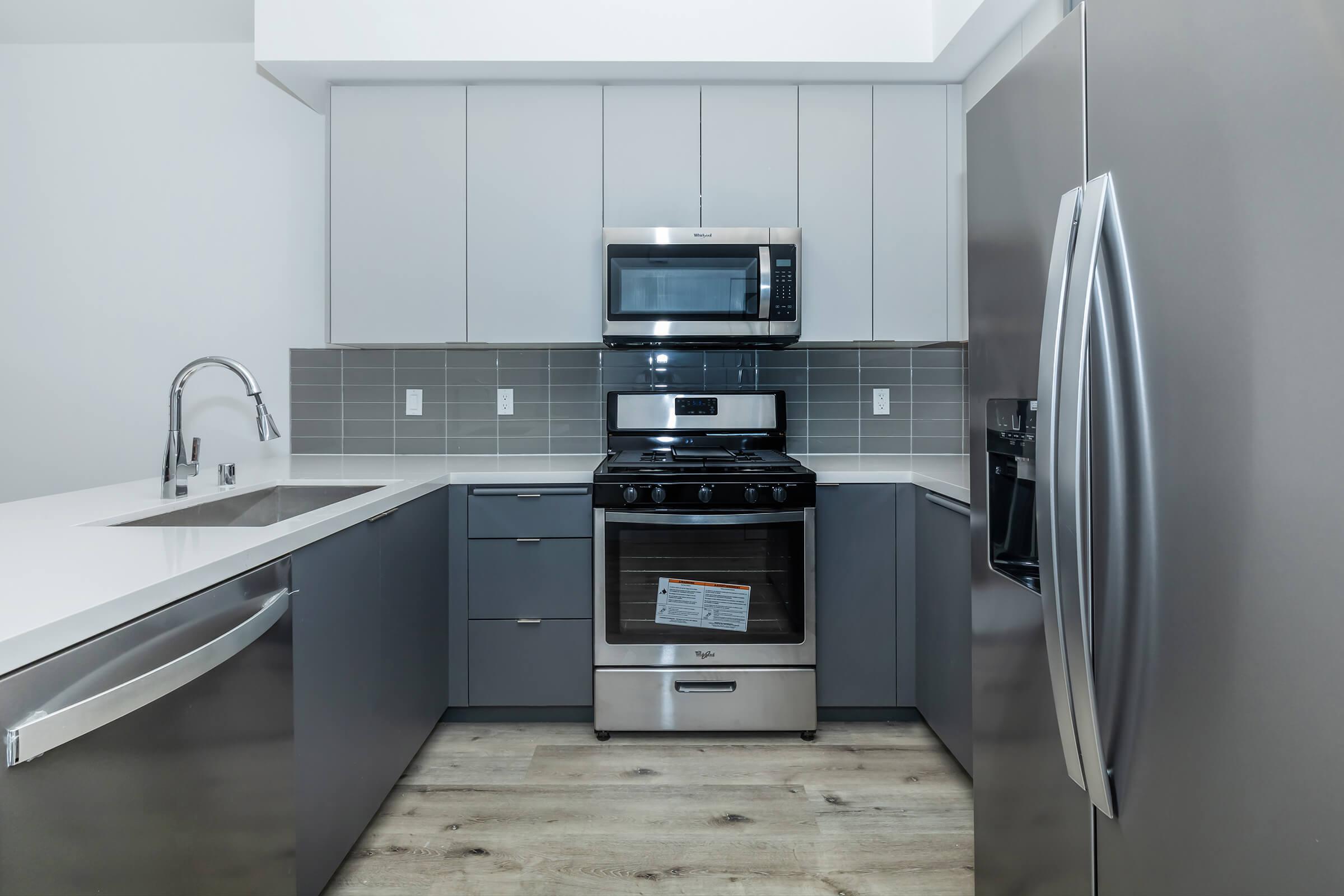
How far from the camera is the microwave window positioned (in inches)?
96.7

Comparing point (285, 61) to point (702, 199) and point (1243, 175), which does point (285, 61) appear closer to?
point (702, 199)

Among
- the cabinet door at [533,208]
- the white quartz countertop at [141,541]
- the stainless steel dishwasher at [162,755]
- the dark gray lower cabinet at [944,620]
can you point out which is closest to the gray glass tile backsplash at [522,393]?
the cabinet door at [533,208]

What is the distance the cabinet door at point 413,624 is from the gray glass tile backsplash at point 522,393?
0.61m

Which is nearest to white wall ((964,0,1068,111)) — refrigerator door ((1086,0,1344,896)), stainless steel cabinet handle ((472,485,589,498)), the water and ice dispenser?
the water and ice dispenser

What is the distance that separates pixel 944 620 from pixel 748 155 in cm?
165

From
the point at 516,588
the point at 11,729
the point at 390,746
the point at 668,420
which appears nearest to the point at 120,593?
the point at 11,729

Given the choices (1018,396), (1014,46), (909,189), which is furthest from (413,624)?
(1014,46)

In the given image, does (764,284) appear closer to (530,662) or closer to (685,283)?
(685,283)

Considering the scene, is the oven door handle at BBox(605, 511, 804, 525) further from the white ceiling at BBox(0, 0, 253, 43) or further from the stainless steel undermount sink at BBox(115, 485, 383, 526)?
the white ceiling at BBox(0, 0, 253, 43)

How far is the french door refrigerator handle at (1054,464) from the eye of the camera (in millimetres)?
934

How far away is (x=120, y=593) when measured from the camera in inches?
33.2

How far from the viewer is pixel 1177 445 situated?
0.80m

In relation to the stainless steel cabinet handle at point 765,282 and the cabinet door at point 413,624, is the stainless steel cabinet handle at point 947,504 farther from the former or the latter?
the cabinet door at point 413,624

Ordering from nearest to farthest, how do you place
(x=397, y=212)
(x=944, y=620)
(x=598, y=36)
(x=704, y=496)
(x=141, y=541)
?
(x=141, y=541)
(x=944, y=620)
(x=704, y=496)
(x=598, y=36)
(x=397, y=212)
